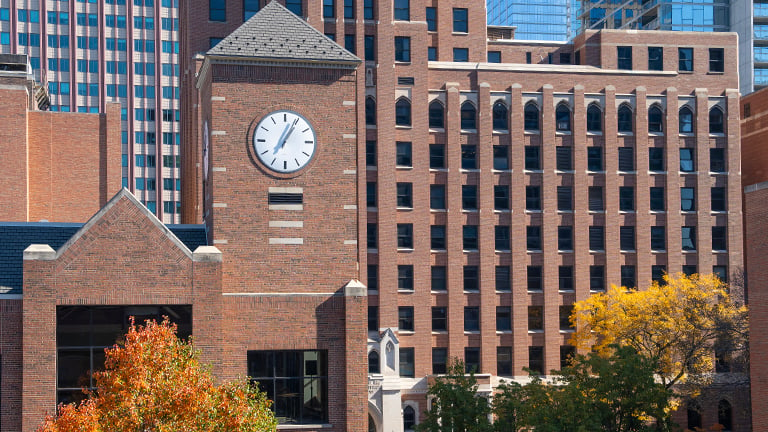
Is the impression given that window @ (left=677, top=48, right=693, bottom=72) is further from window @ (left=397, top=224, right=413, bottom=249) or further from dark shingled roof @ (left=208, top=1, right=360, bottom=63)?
dark shingled roof @ (left=208, top=1, right=360, bottom=63)

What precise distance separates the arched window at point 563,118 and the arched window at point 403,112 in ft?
39.4

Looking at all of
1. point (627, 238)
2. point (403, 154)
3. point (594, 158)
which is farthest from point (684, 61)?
point (403, 154)

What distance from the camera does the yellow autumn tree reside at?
64.8 meters

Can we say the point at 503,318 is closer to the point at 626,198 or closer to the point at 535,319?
the point at 535,319

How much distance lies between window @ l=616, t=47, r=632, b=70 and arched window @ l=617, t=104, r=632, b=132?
6.29m

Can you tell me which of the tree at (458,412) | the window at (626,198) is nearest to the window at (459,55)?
the window at (626,198)

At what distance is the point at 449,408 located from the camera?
119 ft

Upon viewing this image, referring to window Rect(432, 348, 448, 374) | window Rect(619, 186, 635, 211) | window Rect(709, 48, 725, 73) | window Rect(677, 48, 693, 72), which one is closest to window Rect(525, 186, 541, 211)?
window Rect(619, 186, 635, 211)

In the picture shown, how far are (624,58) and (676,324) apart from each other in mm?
27573

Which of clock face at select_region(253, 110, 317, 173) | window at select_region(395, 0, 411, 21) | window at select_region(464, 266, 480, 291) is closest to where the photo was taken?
clock face at select_region(253, 110, 317, 173)

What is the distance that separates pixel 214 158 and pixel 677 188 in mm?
54244

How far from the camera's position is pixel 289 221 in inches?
1383

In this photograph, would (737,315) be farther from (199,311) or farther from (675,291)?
(199,311)

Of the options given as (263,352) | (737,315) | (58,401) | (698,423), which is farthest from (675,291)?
(58,401)
